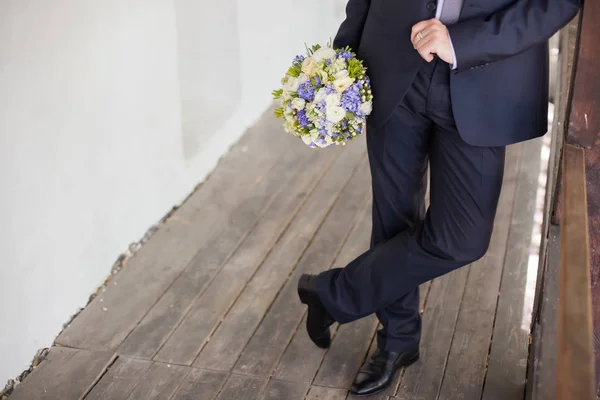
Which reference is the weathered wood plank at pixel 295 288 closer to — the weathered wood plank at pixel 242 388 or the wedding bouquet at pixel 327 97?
the weathered wood plank at pixel 242 388

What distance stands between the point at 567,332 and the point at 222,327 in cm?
183

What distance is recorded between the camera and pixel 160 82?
3.43 meters

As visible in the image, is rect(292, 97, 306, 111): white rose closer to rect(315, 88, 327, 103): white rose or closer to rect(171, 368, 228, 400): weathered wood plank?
rect(315, 88, 327, 103): white rose

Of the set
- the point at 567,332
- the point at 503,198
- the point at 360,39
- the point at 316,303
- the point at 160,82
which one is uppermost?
the point at 360,39

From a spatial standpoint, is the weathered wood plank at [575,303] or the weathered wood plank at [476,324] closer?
the weathered wood plank at [575,303]

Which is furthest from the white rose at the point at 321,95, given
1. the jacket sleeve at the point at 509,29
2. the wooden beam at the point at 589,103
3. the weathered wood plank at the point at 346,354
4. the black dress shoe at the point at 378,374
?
the weathered wood plank at the point at 346,354

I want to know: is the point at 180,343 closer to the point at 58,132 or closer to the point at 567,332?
the point at 58,132

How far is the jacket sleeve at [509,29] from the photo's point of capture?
1.84 metres

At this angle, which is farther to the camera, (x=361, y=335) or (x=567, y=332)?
(x=361, y=335)

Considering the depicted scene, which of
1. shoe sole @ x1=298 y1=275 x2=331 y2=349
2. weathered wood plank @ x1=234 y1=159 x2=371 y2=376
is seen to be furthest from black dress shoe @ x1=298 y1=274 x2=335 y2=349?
weathered wood plank @ x1=234 y1=159 x2=371 y2=376

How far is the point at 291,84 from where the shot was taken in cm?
224

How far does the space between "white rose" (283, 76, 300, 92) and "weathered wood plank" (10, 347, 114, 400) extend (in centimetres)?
118

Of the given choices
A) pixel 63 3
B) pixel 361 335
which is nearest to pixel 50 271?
pixel 63 3

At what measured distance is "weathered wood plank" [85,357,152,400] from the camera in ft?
8.49
